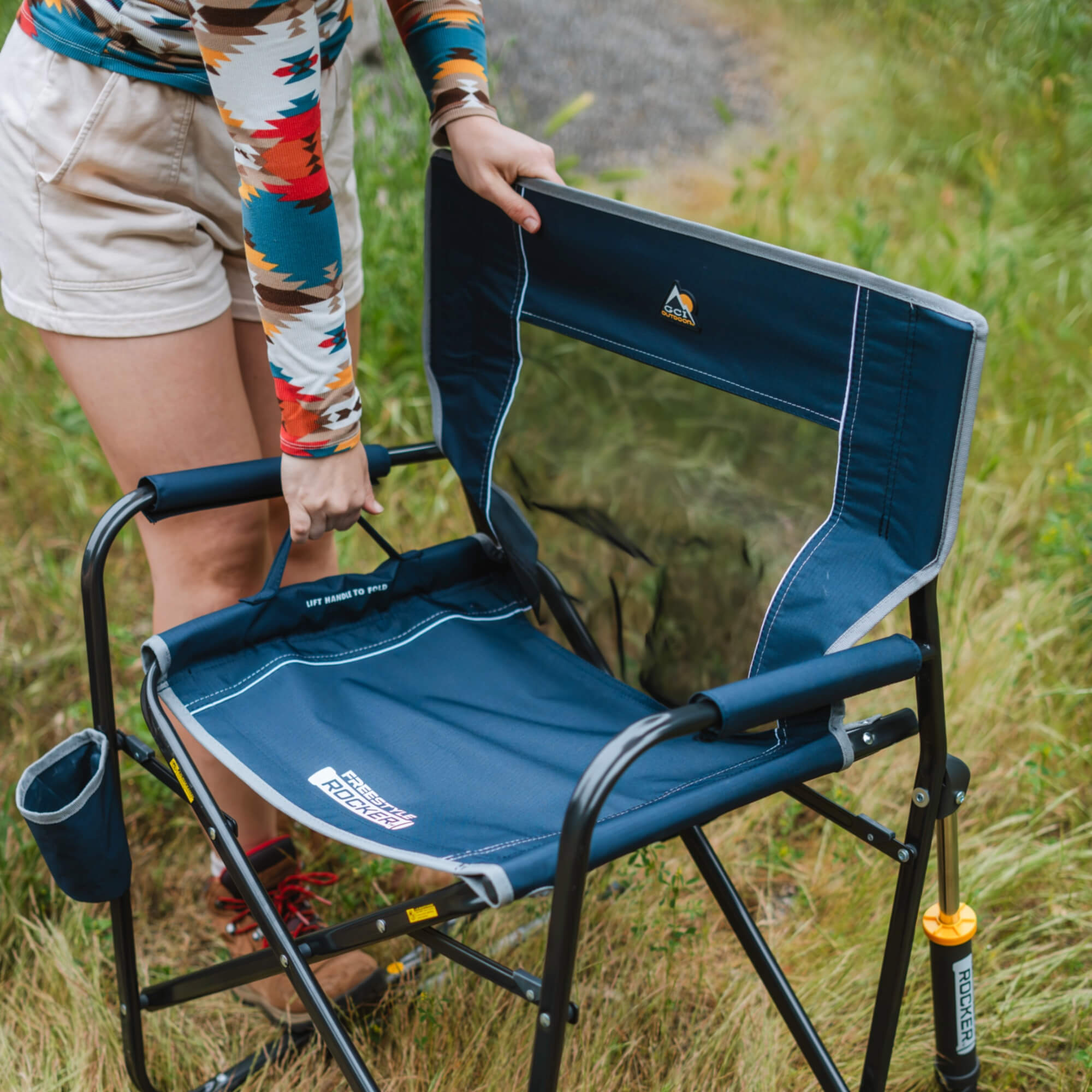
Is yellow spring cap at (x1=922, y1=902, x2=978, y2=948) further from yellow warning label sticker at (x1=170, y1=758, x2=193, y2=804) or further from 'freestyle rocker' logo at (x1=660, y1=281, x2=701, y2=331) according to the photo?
yellow warning label sticker at (x1=170, y1=758, x2=193, y2=804)

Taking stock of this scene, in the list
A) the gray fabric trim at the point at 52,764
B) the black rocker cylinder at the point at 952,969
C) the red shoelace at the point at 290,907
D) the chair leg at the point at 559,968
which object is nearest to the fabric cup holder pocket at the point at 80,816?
the gray fabric trim at the point at 52,764

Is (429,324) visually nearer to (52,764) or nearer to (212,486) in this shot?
(212,486)

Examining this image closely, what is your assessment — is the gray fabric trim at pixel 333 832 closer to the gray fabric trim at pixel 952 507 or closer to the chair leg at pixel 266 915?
the chair leg at pixel 266 915

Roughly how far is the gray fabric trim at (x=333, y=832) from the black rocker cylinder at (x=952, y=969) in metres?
0.58

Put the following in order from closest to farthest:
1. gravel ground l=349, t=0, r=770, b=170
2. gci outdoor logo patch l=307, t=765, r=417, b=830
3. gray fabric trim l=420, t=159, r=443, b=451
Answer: gci outdoor logo patch l=307, t=765, r=417, b=830
gray fabric trim l=420, t=159, r=443, b=451
gravel ground l=349, t=0, r=770, b=170

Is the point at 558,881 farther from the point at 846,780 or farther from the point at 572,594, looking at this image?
the point at 846,780

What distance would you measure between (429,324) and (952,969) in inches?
44.1

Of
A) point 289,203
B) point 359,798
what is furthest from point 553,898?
point 289,203

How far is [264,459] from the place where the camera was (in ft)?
4.34

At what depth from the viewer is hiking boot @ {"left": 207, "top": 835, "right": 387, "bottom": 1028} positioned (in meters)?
1.59

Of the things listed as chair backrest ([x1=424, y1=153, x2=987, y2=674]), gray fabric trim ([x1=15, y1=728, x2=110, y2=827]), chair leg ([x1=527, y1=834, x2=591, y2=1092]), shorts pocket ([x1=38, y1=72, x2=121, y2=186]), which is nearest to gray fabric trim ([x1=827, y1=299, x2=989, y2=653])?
chair backrest ([x1=424, y1=153, x2=987, y2=674])

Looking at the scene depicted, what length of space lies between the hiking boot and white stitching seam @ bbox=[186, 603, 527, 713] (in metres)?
0.33

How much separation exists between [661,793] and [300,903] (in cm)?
72

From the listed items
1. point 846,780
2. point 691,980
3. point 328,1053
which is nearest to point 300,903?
point 328,1053
